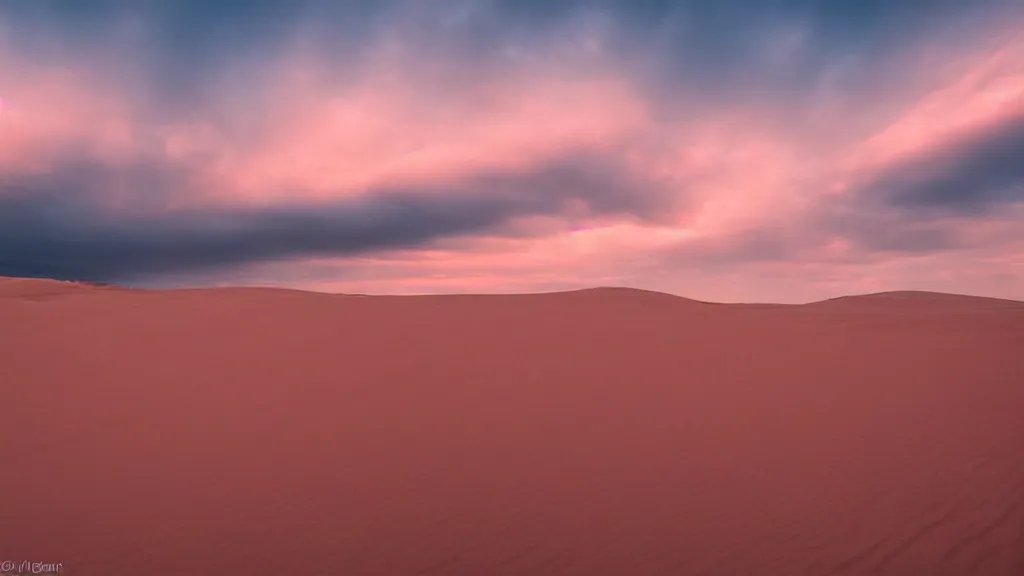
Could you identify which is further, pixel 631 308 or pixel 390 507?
pixel 631 308

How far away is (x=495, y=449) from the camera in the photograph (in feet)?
26.3

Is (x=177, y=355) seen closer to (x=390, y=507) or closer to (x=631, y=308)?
(x=390, y=507)

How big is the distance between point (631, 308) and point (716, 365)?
6.22 metres

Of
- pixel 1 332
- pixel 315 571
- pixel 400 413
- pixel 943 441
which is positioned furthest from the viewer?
pixel 1 332

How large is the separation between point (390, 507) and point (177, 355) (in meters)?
7.86

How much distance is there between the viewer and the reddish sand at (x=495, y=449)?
568cm

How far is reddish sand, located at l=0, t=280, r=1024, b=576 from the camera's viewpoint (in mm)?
5676

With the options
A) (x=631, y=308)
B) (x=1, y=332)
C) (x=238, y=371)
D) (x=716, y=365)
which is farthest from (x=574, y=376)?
(x=1, y=332)

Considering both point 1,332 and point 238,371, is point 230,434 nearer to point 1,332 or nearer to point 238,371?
point 238,371

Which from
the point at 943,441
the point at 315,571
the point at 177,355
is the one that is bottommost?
the point at 315,571

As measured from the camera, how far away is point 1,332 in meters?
13.0

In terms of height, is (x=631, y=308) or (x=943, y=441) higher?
(x=631, y=308)

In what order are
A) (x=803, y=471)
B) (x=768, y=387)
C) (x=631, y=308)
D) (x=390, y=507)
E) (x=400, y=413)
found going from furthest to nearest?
(x=631, y=308), (x=768, y=387), (x=400, y=413), (x=803, y=471), (x=390, y=507)

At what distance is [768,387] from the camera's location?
1105cm
